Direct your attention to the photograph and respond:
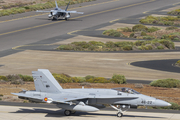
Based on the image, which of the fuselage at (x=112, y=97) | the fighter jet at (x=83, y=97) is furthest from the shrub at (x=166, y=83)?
the fuselage at (x=112, y=97)

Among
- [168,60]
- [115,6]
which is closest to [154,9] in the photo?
[115,6]

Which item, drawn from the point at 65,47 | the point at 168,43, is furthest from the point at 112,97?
the point at 168,43

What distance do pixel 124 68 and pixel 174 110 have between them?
22986 millimetres

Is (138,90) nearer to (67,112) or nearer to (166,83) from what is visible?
(166,83)

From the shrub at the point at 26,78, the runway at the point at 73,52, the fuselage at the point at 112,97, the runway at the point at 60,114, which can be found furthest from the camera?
the runway at the point at 73,52

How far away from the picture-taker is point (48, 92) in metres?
25.5

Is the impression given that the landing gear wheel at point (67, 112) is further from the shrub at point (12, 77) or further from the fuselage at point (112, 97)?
the shrub at point (12, 77)

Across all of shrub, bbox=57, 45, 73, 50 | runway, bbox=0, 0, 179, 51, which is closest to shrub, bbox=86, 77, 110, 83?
shrub, bbox=57, 45, 73, 50

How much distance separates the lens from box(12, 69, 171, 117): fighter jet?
79.4 ft

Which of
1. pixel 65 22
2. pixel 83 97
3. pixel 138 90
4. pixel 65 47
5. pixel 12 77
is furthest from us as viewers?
pixel 65 22

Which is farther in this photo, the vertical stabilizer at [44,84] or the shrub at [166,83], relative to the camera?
the shrub at [166,83]

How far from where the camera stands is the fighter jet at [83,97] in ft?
79.4

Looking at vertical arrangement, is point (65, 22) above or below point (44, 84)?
above

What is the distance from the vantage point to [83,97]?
971 inches
